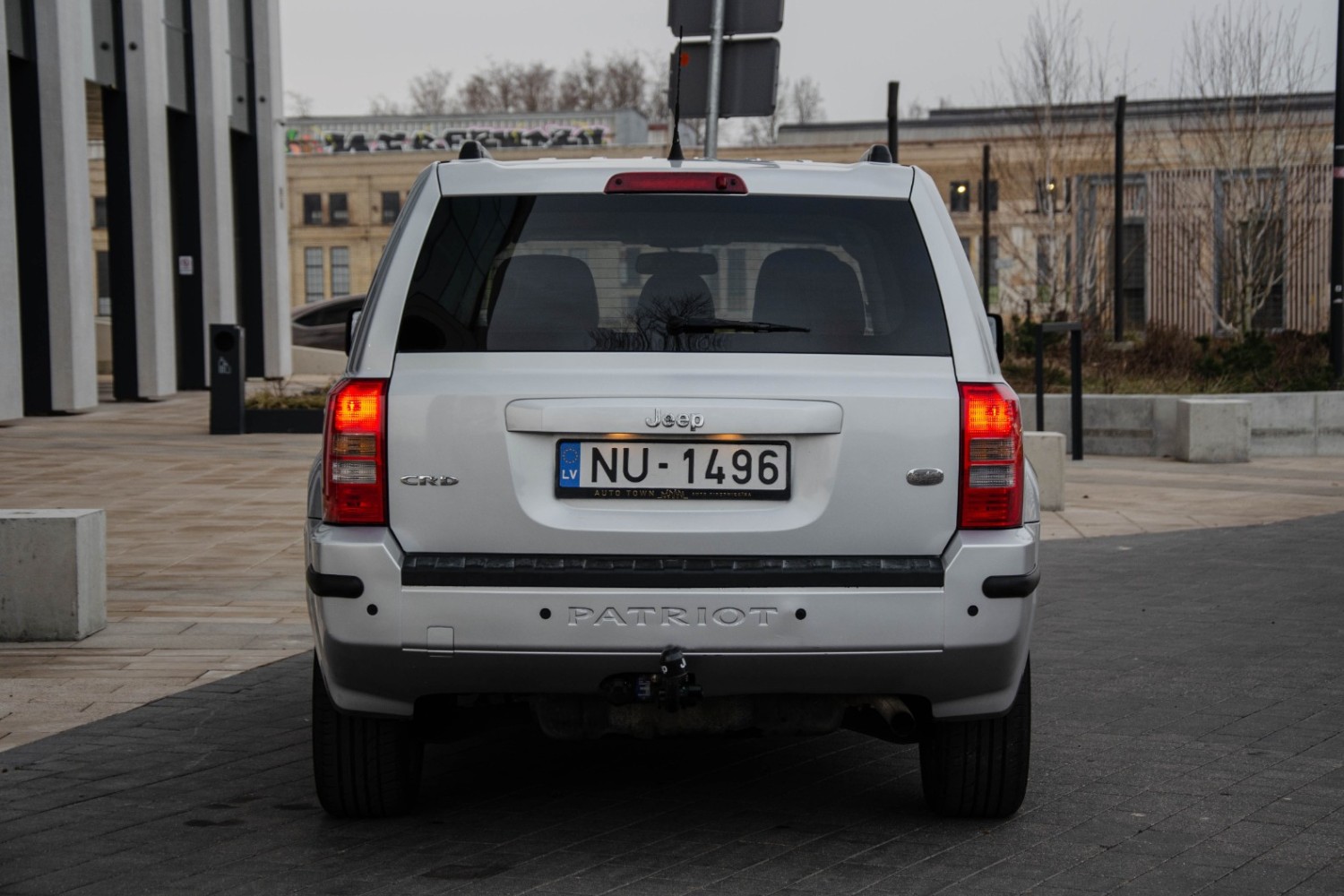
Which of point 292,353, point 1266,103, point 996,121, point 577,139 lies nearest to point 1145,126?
point 996,121

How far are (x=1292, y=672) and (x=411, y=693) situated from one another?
13.5 feet

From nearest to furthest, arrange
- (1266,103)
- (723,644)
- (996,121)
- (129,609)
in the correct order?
(723,644)
(129,609)
(1266,103)
(996,121)

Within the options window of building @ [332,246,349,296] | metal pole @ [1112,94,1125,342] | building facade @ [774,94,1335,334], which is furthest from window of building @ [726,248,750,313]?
window of building @ [332,246,349,296]

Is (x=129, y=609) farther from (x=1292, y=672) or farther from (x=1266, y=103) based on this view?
(x=1266, y=103)

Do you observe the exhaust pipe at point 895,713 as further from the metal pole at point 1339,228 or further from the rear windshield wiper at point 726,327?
the metal pole at point 1339,228

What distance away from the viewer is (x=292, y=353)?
1358 inches

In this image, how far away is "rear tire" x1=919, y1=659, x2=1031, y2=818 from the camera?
15.4 ft

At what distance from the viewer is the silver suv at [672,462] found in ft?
13.7

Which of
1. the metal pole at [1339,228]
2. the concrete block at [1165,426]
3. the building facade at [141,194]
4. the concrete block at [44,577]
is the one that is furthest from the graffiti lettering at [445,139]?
the concrete block at [44,577]

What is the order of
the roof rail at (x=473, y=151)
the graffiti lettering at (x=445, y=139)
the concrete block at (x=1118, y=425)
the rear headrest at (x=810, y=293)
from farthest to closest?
1. the graffiti lettering at (x=445, y=139)
2. the concrete block at (x=1118, y=425)
3. the roof rail at (x=473, y=151)
4. the rear headrest at (x=810, y=293)

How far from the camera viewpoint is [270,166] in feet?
101

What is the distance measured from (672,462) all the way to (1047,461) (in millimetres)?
9303

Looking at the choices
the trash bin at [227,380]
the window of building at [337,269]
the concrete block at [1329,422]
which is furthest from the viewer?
the window of building at [337,269]

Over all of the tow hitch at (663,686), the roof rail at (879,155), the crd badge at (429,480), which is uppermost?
the roof rail at (879,155)
